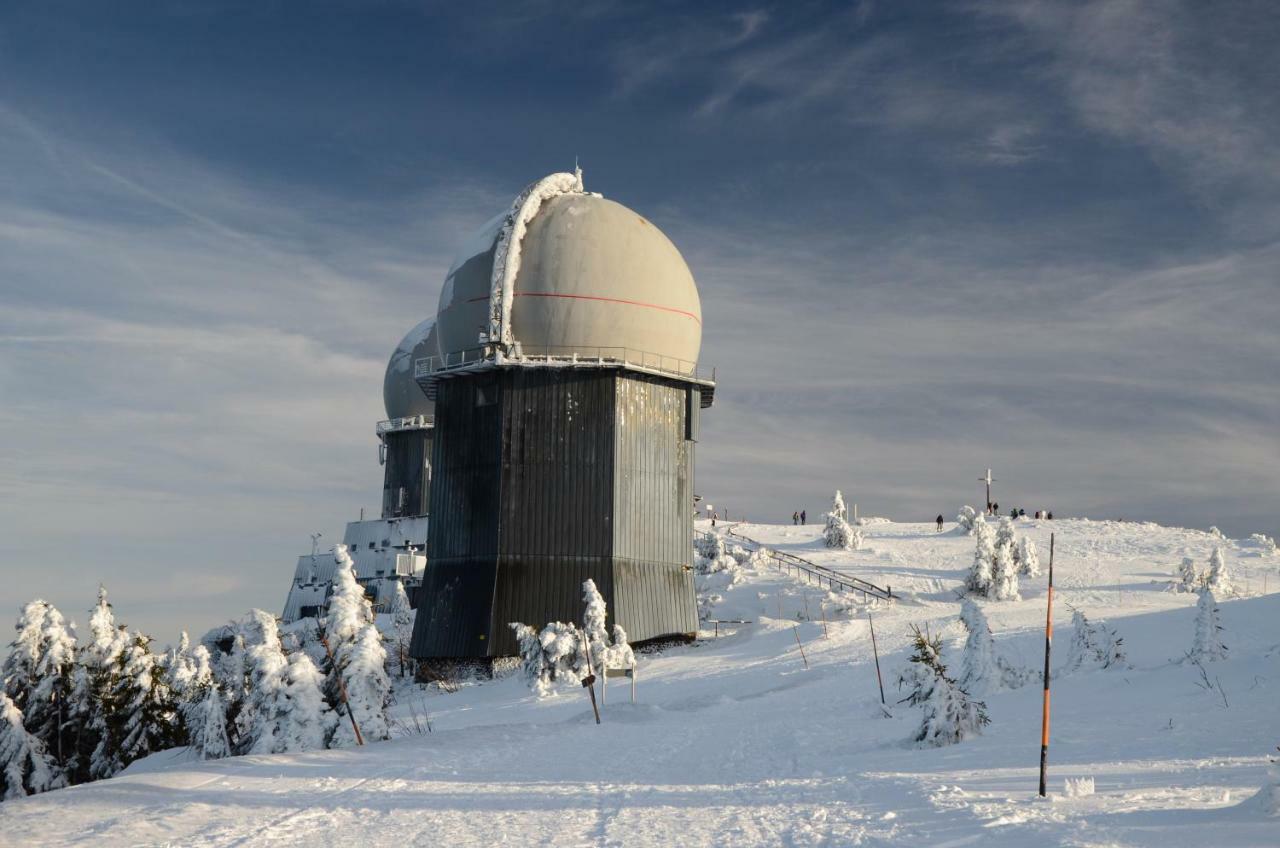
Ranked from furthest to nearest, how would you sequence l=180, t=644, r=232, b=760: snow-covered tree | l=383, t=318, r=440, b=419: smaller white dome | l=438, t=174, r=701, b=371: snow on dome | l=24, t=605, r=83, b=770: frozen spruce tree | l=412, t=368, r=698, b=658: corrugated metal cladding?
l=383, t=318, r=440, b=419: smaller white dome → l=438, t=174, r=701, b=371: snow on dome → l=412, t=368, r=698, b=658: corrugated metal cladding → l=24, t=605, r=83, b=770: frozen spruce tree → l=180, t=644, r=232, b=760: snow-covered tree

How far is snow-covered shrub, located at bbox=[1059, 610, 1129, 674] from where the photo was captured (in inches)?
1003

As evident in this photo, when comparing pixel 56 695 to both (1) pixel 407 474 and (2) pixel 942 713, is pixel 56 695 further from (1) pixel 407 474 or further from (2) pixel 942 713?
(1) pixel 407 474

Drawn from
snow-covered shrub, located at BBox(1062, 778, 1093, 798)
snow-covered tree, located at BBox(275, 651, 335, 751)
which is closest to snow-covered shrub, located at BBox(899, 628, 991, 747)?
snow-covered shrub, located at BBox(1062, 778, 1093, 798)

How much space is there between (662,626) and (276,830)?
29.4 meters

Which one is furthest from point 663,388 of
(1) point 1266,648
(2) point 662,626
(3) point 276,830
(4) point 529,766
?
(3) point 276,830

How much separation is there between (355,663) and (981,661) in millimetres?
12938

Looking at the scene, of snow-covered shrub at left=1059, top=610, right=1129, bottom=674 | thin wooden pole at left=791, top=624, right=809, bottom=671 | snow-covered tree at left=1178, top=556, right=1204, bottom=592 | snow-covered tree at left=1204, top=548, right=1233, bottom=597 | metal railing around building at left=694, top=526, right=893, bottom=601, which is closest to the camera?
snow-covered shrub at left=1059, top=610, right=1129, bottom=674

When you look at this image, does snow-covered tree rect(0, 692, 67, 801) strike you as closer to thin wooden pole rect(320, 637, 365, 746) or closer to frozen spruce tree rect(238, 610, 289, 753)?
frozen spruce tree rect(238, 610, 289, 753)

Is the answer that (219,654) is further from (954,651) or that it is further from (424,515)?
(954,651)

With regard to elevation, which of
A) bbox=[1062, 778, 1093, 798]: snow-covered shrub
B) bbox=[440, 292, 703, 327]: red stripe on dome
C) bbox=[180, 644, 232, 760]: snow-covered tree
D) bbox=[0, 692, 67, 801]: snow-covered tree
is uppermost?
bbox=[440, 292, 703, 327]: red stripe on dome

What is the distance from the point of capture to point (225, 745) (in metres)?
27.4

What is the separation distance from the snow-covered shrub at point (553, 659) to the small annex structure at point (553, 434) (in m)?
4.53

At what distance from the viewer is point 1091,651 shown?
87.4 ft

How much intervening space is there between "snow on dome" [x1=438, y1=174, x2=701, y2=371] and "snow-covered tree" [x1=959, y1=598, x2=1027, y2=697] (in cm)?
1888
